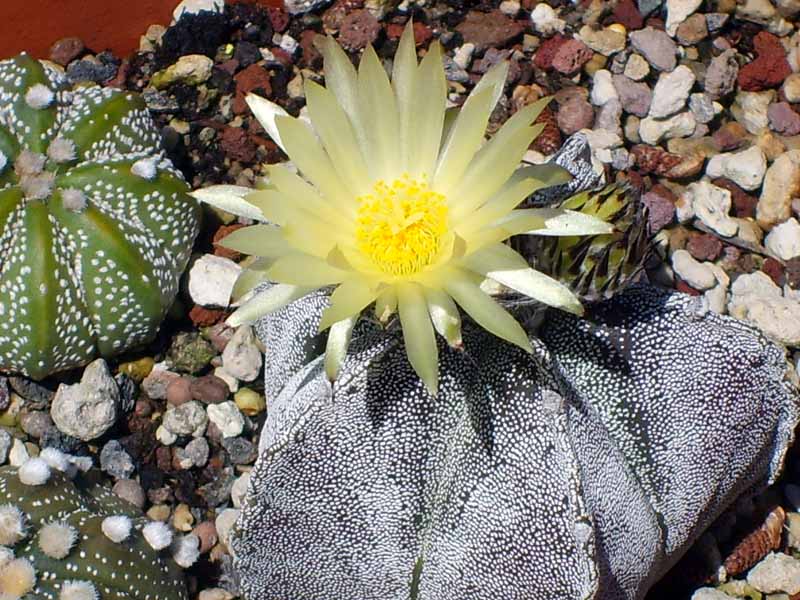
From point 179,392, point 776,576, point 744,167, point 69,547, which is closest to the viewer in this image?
point 69,547

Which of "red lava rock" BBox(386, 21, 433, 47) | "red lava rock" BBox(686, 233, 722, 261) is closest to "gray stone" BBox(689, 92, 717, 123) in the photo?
"red lava rock" BBox(686, 233, 722, 261)

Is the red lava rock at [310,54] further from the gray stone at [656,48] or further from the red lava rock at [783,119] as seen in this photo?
the red lava rock at [783,119]

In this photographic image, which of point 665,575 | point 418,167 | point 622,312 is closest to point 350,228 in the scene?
point 418,167

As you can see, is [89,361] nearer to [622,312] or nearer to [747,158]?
[622,312]

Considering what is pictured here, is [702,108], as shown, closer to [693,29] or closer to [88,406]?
[693,29]

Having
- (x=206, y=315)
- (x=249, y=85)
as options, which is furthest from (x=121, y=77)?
(x=206, y=315)
